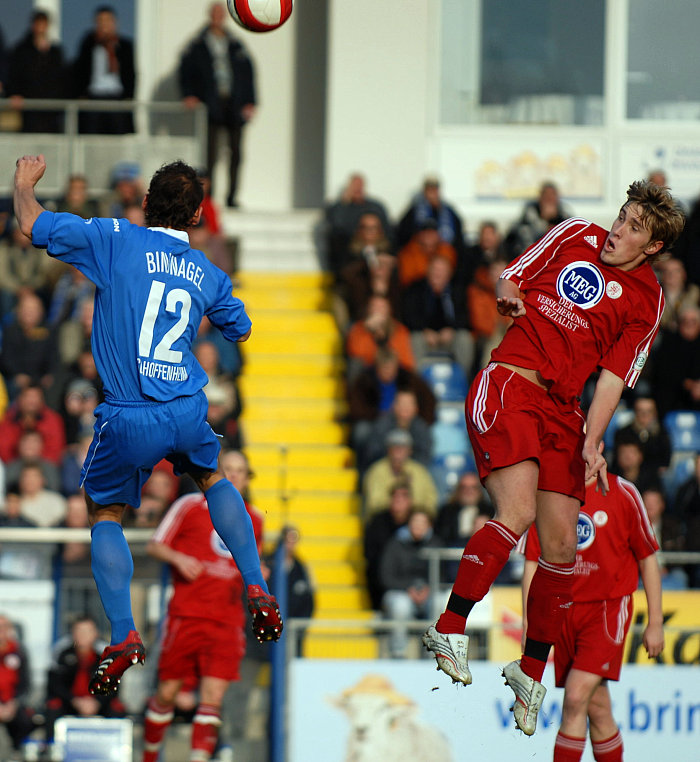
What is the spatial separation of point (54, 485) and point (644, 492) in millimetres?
4571

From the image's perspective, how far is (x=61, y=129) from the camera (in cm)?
1535

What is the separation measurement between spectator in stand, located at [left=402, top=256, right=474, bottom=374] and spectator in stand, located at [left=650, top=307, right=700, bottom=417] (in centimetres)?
164

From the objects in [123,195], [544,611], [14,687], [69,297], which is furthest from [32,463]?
[544,611]

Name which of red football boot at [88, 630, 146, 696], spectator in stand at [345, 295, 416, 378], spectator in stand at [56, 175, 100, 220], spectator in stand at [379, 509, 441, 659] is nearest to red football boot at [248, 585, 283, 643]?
red football boot at [88, 630, 146, 696]

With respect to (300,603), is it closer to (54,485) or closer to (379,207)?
(54,485)

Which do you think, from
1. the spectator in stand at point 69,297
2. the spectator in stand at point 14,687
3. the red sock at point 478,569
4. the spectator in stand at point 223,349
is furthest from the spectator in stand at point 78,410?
the red sock at point 478,569

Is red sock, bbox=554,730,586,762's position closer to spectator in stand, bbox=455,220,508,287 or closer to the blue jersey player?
the blue jersey player

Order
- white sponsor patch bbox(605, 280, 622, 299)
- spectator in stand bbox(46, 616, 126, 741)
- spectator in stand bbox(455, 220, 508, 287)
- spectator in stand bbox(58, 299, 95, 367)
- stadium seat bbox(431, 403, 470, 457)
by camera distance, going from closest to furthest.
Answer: white sponsor patch bbox(605, 280, 622, 299)
spectator in stand bbox(46, 616, 126, 741)
spectator in stand bbox(58, 299, 95, 367)
stadium seat bbox(431, 403, 470, 457)
spectator in stand bbox(455, 220, 508, 287)

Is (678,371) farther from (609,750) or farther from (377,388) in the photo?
(609,750)

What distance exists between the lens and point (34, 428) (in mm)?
11938

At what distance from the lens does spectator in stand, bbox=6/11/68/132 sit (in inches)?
595

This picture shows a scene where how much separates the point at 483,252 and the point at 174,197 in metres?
7.67

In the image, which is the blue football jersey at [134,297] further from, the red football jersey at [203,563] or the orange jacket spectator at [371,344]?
the orange jacket spectator at [371,344]

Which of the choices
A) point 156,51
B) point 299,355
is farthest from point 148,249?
point 156,51
